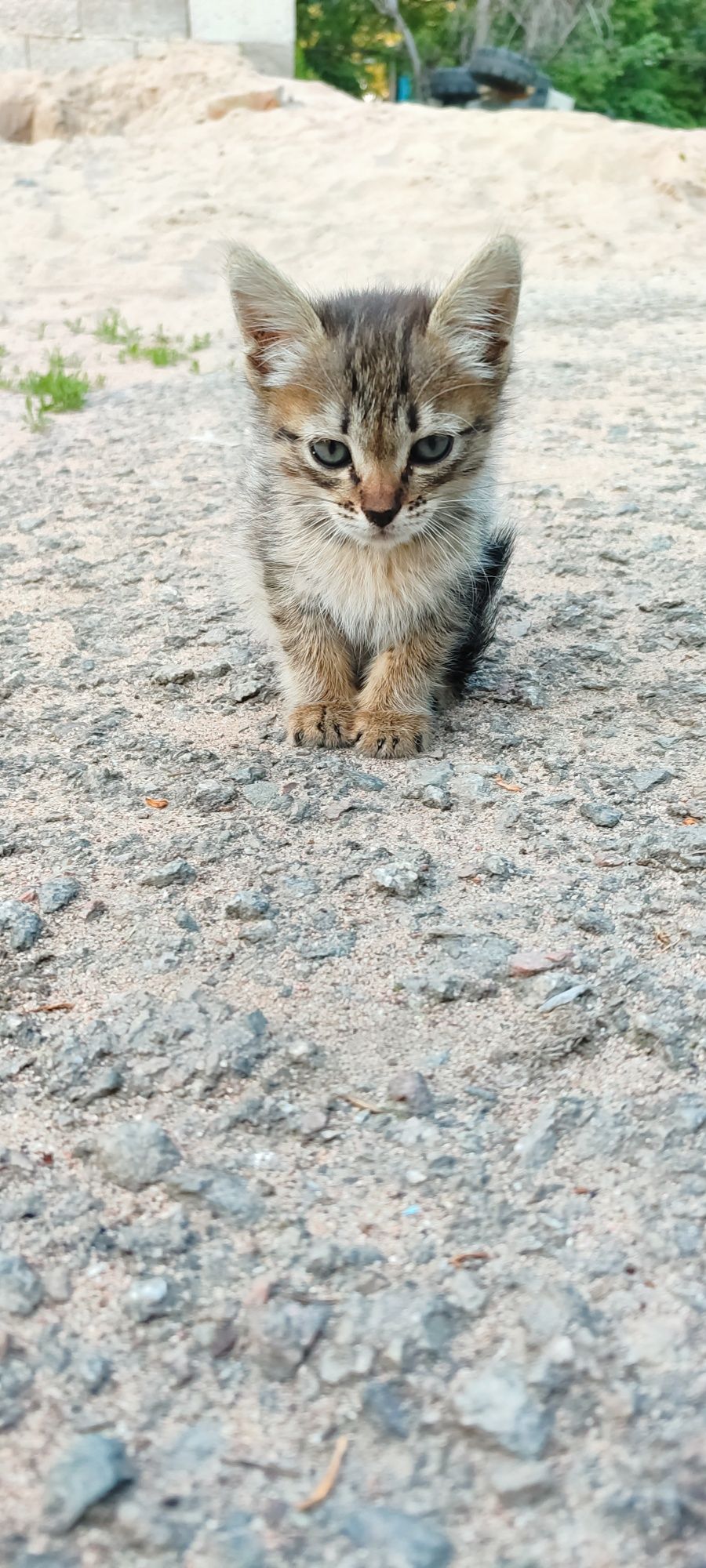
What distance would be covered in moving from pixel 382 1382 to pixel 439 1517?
19cm

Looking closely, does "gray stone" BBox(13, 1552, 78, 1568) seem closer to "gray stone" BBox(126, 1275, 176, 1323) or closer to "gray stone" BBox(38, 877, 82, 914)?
"gray stone" BBox(126, 1275, 176, 1323)

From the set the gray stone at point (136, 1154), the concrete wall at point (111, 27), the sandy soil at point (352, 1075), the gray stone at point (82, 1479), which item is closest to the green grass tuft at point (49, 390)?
the sandy soil at point (352, 1075)

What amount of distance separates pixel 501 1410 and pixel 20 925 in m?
1.38

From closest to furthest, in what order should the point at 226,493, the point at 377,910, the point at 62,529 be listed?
the point at 377,910
the point at 62,529
the point at 226,493

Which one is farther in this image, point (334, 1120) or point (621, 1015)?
point (621, 1015)

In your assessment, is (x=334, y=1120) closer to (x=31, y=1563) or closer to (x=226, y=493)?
(x=31, y=1563)

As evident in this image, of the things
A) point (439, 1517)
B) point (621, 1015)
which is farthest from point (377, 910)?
point (439, 1517)

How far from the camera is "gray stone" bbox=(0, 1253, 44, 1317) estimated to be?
1675 millimetres

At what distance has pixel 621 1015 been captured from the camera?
220cm

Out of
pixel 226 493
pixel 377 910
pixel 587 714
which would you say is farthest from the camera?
pixel 226 493

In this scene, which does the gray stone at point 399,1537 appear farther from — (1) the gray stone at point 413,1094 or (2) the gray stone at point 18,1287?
(1) the gray stone at point 413,1094

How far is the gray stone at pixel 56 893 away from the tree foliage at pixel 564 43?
1941cm

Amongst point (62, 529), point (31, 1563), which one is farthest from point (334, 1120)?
point (62, 529)

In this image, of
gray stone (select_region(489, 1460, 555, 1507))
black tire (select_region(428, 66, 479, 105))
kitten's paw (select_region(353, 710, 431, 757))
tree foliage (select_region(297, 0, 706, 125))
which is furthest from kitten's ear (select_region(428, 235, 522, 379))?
tree foliage (select_region(297, 0, 706, 125))
